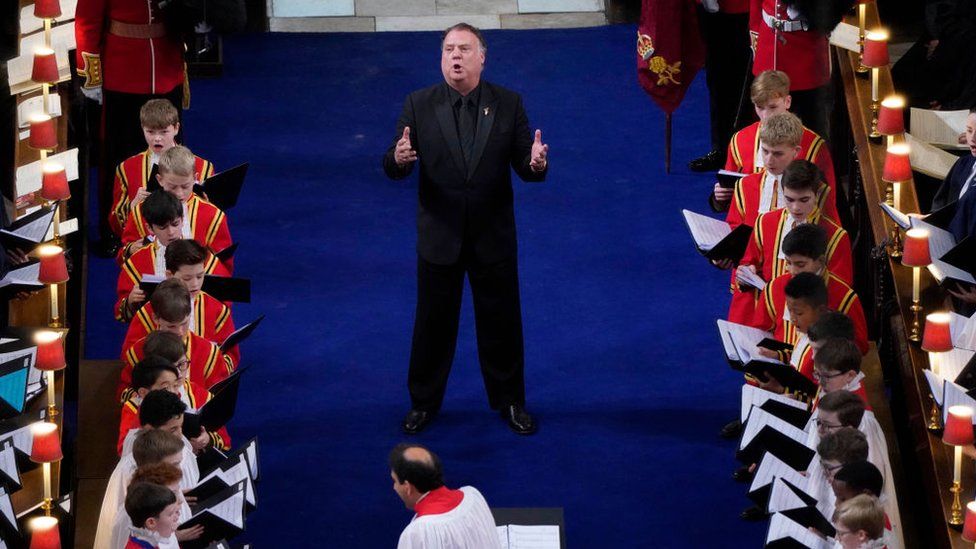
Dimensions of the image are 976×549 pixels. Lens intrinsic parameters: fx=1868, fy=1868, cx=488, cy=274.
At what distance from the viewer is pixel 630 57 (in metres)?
13.1

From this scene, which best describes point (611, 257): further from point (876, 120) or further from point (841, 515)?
point (841, 515)

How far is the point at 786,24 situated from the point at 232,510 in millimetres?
4497

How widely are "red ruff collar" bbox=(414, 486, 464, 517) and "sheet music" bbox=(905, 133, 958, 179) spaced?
12.0ft

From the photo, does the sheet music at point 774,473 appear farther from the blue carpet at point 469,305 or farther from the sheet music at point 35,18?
the sheet music at point 35,18

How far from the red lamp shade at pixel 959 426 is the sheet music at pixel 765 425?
0.55m

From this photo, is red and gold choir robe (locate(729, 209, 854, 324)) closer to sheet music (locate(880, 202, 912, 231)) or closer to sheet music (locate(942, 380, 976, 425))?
sheet music (locate(880, 202, 912, 231))

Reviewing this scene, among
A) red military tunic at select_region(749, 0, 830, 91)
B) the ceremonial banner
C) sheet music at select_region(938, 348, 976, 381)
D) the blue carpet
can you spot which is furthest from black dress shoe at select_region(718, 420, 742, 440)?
the ceremonial banner

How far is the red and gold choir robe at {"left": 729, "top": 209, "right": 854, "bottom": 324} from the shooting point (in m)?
8.23

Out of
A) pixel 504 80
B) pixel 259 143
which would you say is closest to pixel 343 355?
pixel 259 143

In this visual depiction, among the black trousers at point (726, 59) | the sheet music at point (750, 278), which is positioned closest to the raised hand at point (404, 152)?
the sheet music at point (750, 278)

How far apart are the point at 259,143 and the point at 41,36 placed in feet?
7.21

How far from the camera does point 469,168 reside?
842 cm

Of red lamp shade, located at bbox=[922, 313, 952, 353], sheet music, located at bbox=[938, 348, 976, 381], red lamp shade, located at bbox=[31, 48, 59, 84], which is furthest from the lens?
red lamp shade, located at bbox=[31, 48, 59, 84]

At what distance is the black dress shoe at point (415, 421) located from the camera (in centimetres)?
877
